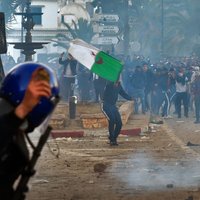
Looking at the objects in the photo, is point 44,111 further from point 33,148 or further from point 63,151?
point 63,151

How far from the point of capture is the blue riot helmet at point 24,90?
11.7ft

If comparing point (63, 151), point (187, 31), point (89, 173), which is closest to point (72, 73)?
point (63, 151)

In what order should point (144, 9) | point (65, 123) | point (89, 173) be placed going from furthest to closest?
point (144, 9) < point (65, 123) < point (89, 173)

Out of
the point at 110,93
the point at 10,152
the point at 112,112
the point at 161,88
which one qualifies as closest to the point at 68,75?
the point at 161,88

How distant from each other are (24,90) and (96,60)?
698 cm

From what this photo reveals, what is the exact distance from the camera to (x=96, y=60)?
34.4ft

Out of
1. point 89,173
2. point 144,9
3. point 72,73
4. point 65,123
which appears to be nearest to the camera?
point 89,173

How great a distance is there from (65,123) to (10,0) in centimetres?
3061

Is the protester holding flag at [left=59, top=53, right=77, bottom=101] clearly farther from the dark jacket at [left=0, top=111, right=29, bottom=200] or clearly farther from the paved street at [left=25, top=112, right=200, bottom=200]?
the dark jacket at [left=0, top=111, right=29, bottom=200]

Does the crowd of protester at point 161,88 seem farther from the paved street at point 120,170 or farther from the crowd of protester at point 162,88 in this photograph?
the paved street at point 120,170

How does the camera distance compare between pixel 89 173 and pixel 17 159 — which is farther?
pixel 89 173

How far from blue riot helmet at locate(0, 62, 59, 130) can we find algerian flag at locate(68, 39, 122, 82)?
6.50 m

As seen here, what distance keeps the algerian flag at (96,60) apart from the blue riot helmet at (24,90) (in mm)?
6500

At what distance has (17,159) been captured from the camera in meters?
3.66
